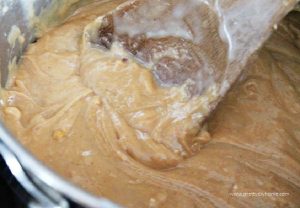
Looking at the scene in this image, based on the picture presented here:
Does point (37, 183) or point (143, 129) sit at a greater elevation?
point (37, 183)

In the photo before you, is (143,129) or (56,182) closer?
(56,182)

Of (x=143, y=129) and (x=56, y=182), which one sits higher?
(x=56, y=182)

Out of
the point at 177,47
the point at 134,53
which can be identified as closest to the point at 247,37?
the point at 177,47

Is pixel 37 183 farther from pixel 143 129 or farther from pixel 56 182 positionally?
pixel 143 129

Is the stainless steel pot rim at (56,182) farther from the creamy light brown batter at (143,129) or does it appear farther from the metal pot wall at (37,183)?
the creamy light brown batter at (143,129)

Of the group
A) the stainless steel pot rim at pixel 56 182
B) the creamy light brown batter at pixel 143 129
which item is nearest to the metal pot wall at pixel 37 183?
the stainless steel pot rim at pixel 56 182

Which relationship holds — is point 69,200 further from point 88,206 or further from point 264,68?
point 264,68

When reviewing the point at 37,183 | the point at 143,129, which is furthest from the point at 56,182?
the point at 143,129
